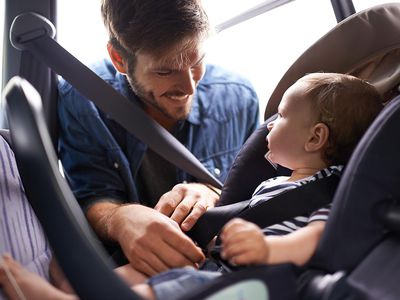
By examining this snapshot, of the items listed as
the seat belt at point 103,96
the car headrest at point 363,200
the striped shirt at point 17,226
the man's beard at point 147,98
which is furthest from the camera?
the man's beard at point 147,98

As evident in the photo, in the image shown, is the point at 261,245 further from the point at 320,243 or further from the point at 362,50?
the point at 362,50

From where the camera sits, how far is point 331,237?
0.77m

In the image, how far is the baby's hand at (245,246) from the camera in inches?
29.1

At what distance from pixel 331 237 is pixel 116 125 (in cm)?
84

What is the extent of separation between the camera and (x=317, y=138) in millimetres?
1067

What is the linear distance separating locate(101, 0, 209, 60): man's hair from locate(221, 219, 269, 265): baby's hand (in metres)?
0.70

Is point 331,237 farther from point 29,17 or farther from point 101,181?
point 29,17

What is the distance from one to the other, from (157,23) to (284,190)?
0.58 meters

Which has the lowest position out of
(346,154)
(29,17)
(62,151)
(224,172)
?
(224,172)

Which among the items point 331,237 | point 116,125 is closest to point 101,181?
point 116,125

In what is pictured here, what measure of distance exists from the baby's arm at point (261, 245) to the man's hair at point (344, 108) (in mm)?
262

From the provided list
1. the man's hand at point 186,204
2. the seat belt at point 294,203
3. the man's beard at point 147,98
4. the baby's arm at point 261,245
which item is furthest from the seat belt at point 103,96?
the baby's arm at point 261,245

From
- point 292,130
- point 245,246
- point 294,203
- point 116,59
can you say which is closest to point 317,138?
point 292,130

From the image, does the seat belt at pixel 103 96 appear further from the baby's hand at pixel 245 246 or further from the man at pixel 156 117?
the baby's hand at pixel 245 246
